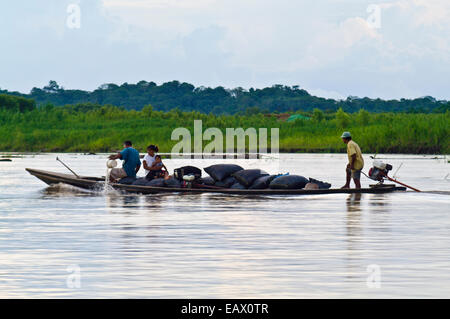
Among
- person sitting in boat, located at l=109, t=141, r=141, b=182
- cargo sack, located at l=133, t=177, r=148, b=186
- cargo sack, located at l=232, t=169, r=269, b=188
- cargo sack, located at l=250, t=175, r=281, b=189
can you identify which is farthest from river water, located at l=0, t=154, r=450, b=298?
person sitting in boat, located at l=109, t=141, r=141, b=182

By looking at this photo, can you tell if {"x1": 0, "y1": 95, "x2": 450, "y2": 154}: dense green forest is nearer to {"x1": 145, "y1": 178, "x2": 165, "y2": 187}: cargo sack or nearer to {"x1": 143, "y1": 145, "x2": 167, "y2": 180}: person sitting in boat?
{"x1": 143, "y1": 145, "x2": 167, "y2": 180}: person sitting in boat

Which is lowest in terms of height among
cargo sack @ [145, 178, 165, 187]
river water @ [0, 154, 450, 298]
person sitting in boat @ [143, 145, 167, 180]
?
river water @ [0, 154, 450, 298]

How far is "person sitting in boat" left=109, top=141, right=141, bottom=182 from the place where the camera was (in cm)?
1812

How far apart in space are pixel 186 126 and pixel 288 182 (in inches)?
1739

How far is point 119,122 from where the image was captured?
64250 mm

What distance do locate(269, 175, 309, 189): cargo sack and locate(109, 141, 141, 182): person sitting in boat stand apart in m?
2.72

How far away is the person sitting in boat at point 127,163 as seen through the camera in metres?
18.1

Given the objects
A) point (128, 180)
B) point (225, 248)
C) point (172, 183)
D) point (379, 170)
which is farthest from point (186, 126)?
point (225, 248)

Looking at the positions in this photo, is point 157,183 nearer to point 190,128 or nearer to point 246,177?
point 246,177

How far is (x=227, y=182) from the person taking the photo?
59.9ft
